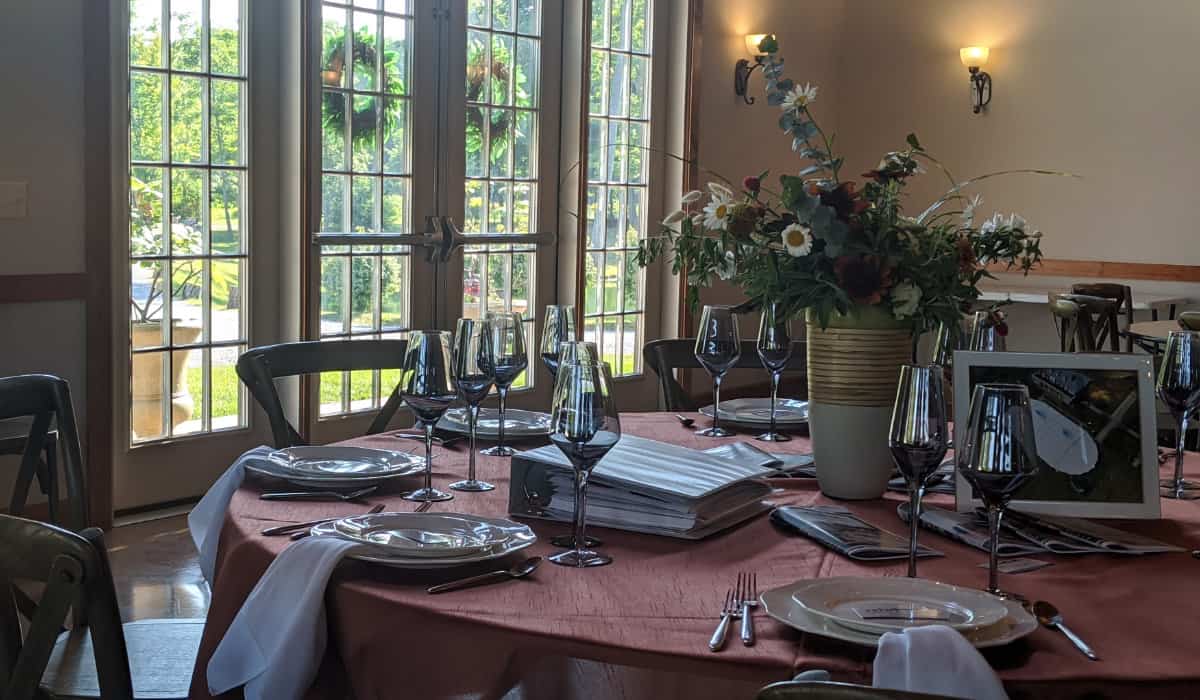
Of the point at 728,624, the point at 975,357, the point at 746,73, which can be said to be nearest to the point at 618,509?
the point at 728,624

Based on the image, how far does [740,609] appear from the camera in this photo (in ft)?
4.40

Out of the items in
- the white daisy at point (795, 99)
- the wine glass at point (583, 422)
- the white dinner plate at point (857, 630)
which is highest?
the white daisy at point (795, 99)

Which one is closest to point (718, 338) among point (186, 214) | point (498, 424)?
point (498, 424)

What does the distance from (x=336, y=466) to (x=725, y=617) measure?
0.83m

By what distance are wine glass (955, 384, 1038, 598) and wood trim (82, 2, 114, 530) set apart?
11.1 feet

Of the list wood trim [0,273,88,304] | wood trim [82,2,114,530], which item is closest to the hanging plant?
wood trim [82,2,114,530]

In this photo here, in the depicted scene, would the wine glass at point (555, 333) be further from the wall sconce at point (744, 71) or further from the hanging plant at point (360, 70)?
the wall sconce at point (744, 71)

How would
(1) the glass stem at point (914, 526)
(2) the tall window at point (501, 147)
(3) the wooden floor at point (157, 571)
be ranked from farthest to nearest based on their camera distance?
(2) the tall window at point (501, 147), (3) the wooden floor at point (157, 571), (1) the glass stem at point (914, 526)

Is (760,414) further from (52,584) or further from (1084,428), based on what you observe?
(52,584)

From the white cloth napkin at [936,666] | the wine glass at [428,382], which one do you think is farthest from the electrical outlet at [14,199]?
the white cloth napkin at [936,666]

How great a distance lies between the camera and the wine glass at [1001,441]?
4.40 ft

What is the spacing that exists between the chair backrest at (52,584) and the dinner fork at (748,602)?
2.04 ft

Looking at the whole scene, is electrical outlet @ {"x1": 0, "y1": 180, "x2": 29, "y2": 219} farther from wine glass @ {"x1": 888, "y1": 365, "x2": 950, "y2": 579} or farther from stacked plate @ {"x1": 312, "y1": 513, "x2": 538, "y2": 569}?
wine glass @ {"x1": 888, "y1": 365, "x2": 950, "y2": 579}

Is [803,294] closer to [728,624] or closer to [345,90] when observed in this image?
[728,624]
